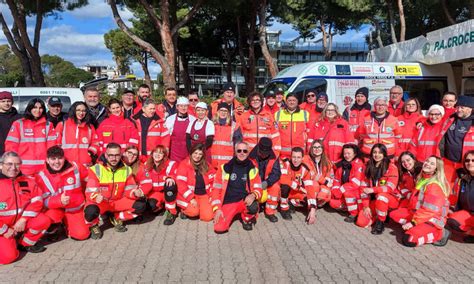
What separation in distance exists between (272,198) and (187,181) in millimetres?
1248

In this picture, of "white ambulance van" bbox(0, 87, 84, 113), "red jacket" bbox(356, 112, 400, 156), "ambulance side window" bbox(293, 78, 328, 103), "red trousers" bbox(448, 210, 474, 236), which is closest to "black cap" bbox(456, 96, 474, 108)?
"red jacket" bbox(356, 112, 400, 156)

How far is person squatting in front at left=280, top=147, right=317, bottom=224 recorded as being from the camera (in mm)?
5489

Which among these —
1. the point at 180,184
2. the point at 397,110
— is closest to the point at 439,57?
the point at 397,110

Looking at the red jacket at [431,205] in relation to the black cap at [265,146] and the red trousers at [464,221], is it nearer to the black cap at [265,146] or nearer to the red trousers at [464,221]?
the red trousers at [464,221]

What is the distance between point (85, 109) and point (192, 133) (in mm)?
1546

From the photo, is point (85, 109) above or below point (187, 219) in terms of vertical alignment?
above

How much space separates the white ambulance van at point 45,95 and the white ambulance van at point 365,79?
539 centimetres

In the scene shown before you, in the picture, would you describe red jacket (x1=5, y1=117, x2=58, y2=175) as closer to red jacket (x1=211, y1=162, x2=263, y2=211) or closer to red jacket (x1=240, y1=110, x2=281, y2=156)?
red jacket (x1=211, y1=162, x2=263, y2=211)

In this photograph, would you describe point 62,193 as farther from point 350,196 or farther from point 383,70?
point 383,70

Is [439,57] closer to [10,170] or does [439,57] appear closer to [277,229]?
[277,229]

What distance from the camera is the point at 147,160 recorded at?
217 inches

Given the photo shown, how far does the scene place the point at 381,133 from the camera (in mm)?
5750

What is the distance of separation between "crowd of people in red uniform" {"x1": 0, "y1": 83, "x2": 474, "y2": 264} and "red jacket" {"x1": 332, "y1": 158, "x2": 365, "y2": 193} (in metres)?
0.02

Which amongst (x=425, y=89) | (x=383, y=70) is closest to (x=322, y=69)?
(x=383, y=70)
